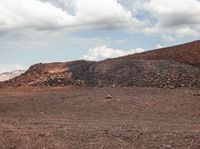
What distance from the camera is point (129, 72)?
25.5 meters

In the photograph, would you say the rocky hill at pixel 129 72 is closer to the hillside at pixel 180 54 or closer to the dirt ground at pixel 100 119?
the hillside at pixel 180 54

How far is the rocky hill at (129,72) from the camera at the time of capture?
24.0 m

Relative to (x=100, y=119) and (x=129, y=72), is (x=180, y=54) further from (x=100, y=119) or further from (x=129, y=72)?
(x=100, y=119)

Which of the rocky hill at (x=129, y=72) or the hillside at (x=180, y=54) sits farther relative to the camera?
the hillside at (x=180, y=54)

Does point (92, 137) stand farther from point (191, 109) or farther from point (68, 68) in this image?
point (68, 68)

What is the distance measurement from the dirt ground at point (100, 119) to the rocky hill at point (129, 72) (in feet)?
6.43

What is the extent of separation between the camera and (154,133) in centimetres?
1061

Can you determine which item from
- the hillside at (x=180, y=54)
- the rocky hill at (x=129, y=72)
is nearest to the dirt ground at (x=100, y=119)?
the rocky hill at (x=129, y=72)

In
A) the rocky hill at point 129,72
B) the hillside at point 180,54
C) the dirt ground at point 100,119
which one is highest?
the hillside at point 180,54

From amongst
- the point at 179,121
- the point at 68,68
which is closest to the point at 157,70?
the point at 68,68

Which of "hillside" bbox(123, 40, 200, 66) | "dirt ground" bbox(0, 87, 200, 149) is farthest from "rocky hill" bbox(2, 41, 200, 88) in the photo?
"dirt ground" bbox(0, 87, 200, 149)

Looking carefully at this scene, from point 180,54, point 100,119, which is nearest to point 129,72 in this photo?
point 180,54

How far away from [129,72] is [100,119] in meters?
11.2

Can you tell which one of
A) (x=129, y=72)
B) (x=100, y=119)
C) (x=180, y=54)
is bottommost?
(x=100, y=119)
